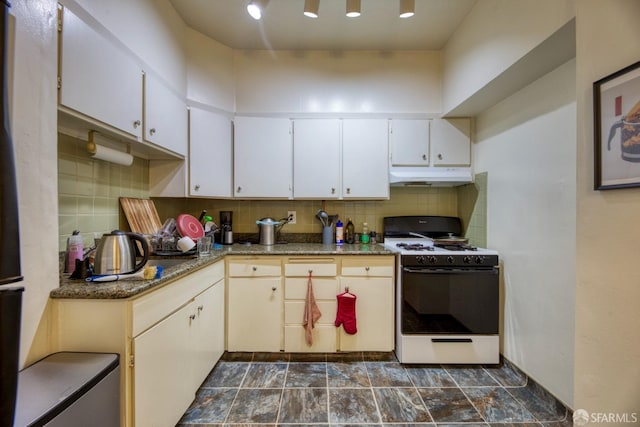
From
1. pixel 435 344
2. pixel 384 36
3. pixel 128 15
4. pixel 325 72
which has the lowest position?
pixel 435 344

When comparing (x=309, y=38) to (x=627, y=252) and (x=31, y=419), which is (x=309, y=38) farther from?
(x=31, y=419)

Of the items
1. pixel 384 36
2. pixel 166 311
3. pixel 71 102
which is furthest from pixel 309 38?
pixel 166 311

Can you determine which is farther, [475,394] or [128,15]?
[475,394]

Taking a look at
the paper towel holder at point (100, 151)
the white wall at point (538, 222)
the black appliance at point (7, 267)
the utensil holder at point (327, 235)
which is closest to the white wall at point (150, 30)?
the paper towel holder at point (100, 151)

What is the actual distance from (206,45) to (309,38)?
0.91m

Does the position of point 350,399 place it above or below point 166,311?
below

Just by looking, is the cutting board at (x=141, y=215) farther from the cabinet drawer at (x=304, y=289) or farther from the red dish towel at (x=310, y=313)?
the red dish towel at (x=310, y=313)

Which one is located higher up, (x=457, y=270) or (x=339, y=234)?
(x=339, y=234)

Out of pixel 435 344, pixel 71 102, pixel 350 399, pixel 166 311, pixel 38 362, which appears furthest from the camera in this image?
pixel 435 344

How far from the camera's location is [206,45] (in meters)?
2.31

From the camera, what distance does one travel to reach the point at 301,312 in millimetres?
2178

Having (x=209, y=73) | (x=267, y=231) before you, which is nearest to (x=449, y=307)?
(x=267, y=231)

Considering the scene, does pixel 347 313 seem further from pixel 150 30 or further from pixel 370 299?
pixel 150 30

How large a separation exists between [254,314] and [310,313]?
0.47 meters
